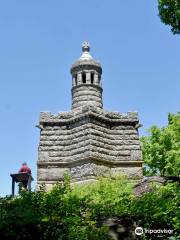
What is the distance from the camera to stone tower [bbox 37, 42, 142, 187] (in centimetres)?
2856

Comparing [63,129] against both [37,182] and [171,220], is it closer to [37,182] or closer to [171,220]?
[37,182]

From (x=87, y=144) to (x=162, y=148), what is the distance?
6.98 meters

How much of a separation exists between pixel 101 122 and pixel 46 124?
3545mm

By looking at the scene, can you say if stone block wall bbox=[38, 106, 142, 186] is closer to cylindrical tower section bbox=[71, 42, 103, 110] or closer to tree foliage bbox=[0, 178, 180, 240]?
cylindrical tower section bbox=[71, 42, 103, 110]

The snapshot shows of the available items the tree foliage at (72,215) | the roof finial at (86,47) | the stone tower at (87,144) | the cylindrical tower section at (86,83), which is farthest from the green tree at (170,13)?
the roof finial at (86,47)

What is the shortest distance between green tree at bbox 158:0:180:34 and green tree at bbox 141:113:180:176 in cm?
1740

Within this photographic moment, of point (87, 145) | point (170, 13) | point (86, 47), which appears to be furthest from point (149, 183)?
point (86, 47)

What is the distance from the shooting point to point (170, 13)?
49.7ft

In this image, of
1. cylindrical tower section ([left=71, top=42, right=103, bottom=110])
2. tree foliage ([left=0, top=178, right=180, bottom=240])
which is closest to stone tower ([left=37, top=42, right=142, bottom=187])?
cylindrical tower section ([left=71, top=42, right=103, bottom=110])

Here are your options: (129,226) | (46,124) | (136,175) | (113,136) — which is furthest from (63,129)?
(129,226)

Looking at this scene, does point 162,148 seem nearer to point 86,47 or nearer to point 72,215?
point 86,47

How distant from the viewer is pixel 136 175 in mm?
28750

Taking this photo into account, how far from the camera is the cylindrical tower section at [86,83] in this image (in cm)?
3250

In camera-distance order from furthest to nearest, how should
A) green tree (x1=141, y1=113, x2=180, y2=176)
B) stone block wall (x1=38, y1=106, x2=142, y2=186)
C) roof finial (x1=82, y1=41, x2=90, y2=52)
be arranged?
roof finial (x1=82, y1=41, x2=90, y2=52), green tree (x1=141, y1=113, x2=180, y2=176), stone block wall (x1=38, y1=106, x2=142, y2=186)
